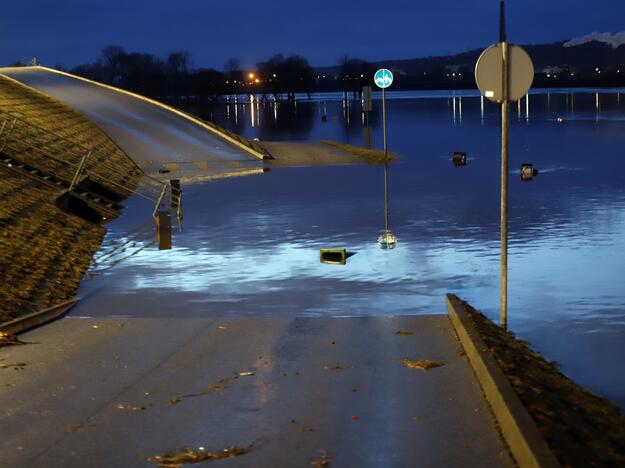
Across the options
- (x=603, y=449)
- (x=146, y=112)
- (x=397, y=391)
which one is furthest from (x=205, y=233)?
(x=146, y=112)

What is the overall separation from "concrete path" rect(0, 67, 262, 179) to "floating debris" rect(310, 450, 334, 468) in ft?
97.7

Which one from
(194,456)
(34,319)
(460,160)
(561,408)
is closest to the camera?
(194,456)

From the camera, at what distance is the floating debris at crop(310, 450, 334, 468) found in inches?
209

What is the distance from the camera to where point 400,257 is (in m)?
15.8

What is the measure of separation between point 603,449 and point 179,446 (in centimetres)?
259

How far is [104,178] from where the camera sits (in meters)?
28.6

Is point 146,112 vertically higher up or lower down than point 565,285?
higher up

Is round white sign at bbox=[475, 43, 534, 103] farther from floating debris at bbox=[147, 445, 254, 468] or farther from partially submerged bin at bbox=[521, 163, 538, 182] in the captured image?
partially submerged bin at bbox=[521, 163, 538, 182]

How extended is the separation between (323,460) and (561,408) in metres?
2.02

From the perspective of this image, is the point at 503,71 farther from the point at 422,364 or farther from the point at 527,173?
the point at 527,173

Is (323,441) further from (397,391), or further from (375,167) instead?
(375,167)

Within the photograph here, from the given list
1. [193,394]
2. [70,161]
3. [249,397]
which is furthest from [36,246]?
[70,161]

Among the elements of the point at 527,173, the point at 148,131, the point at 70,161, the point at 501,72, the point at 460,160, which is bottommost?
the point at 527,173

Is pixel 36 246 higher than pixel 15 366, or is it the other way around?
pixel 36 246
